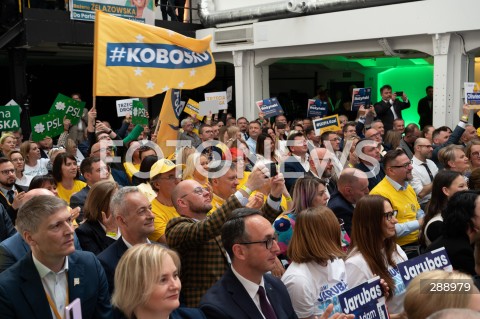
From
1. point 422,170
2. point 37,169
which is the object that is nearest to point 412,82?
point 422,170

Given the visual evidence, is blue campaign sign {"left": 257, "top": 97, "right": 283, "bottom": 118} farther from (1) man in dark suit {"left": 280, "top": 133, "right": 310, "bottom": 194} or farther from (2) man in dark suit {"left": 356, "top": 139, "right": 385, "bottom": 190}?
(2) man in dark suit {"left": 356, "top": 139, "right": 385, "bottom": 190}

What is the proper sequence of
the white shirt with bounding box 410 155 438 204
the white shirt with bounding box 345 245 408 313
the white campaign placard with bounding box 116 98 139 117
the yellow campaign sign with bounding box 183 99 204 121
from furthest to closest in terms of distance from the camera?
the yellow campaign sign with bounding box 183 99 204 121 → the white campaign placard with bounding box 116 98 139 117 → the white shirt with bounding box 410 155 438 204 → the white shirt with bounding box 345 245 408 313

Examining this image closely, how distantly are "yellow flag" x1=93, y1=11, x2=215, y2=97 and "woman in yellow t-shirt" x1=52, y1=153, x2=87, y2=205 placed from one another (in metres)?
0.85

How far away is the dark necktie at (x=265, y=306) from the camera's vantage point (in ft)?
10.1

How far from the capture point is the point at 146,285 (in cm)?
271

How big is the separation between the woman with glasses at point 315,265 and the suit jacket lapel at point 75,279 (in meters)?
1.22

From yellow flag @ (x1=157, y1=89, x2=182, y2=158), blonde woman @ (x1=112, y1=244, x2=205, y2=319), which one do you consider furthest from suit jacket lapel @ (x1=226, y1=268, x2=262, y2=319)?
yellow flag @ (x1=157, y1=89, x2=182, y2=158)

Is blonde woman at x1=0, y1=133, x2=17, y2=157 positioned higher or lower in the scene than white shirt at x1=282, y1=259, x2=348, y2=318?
higher

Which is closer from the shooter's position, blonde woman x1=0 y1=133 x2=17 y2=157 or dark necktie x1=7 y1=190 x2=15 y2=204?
dark necktie x1=7 y1=190 x2=15 y2=204

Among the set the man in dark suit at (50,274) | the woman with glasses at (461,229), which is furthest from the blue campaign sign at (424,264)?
the man in dark suit at (50,274)

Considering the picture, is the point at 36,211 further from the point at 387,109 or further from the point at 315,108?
the point at 315,108

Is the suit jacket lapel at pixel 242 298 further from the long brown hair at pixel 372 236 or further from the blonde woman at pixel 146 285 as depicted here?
the long brown hair at pixel 372 236

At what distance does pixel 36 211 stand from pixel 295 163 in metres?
4.46

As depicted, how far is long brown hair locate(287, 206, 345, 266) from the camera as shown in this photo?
362 cm
